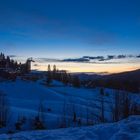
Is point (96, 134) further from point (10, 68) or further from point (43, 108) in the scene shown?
point (10, 68)

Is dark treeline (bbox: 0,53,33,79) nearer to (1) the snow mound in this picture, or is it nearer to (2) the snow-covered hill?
(2) the snow-covered hill

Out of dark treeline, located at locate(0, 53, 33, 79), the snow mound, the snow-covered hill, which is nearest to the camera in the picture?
the snow mound

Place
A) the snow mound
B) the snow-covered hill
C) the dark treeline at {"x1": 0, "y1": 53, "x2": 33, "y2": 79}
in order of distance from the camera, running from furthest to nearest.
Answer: the dark treeline at {"x1": 0, "y1": 53, "x2": 33, "y2": 79}, the snow-covered hill, the snow mound

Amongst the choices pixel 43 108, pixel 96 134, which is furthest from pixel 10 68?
pixel 96 134

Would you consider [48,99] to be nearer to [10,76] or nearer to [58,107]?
[58,107]

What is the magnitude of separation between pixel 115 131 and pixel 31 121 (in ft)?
138

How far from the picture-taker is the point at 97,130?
1326 centimetres

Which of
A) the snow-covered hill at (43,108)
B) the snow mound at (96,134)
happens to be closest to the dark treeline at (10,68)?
the snow-covered hill at (43,108)

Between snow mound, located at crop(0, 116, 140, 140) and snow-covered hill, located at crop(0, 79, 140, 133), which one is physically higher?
snow mound, located at crop(0, 116, 140, 140)

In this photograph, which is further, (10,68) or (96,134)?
(10,68)

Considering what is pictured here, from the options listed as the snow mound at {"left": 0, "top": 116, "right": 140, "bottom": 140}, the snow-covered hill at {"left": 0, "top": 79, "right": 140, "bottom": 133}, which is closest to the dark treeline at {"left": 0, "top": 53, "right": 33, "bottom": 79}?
the snow-covered hill at {"left": 0, "top": 79, "right": 140, "bottom": 133}

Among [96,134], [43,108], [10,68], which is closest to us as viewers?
[96,134]

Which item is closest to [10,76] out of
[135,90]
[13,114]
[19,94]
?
[19,94]

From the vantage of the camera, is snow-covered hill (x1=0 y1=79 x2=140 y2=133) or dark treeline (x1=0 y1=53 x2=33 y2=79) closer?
snow-covered hill (x1=0 y1=79 x2=140 y2=133)
